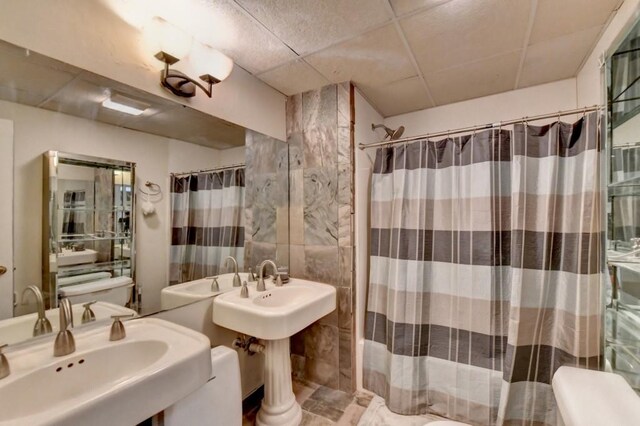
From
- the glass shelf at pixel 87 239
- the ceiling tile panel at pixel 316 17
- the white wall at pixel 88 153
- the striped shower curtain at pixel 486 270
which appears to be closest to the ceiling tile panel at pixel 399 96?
the striped shower curtain at pixel 486 270

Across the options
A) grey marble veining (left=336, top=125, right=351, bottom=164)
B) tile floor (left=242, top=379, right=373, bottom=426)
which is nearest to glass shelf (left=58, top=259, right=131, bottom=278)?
tile floor (left=242, top=379, right=373, bottom=426)

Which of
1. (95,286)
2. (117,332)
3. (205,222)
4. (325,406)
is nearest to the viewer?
(117,332)

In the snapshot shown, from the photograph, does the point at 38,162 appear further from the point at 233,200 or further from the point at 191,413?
the point at 191,413

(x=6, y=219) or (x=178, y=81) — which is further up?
(x=178, y=81)

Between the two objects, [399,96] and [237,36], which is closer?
[237,36]

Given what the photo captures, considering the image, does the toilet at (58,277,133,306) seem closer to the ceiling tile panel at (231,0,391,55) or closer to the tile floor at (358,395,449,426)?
the ceiling tile panel at (231,0,391,55)

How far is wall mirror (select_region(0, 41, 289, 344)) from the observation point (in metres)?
0.93

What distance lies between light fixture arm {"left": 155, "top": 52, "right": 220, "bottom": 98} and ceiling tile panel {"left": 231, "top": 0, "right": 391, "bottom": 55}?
40 centimetres

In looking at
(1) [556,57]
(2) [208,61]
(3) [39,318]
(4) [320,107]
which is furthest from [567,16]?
(3) [39,318]

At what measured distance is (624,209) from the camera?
48.9 inches

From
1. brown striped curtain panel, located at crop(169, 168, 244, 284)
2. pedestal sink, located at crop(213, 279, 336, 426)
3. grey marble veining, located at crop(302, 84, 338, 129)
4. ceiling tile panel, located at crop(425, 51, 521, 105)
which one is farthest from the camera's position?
grey marble veining, located at crop(302, 84, 338, 129)

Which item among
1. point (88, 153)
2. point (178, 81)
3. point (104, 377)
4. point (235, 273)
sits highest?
point (178, 81)

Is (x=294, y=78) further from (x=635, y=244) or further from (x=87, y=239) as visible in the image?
(x=635, y=244)

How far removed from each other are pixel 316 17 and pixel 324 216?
3.80 feet
